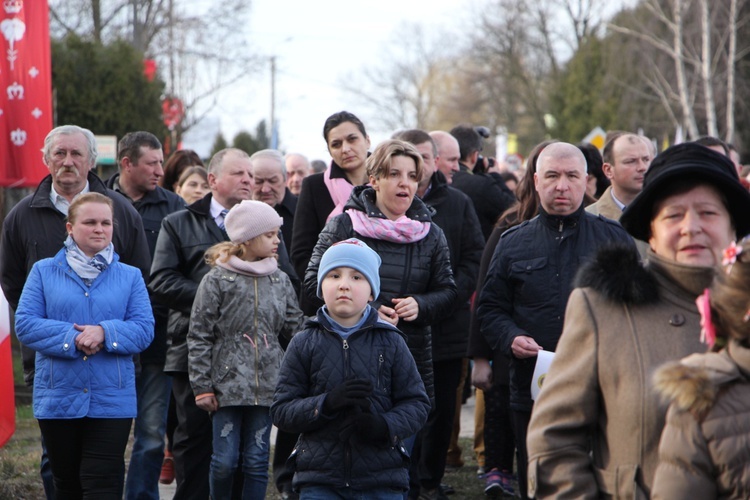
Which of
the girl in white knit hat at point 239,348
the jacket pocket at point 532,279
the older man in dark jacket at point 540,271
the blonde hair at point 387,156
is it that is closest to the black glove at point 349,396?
the older man in dark jacket at point 540,271

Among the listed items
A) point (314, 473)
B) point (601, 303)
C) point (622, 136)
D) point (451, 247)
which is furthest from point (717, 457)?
point (622, 136)

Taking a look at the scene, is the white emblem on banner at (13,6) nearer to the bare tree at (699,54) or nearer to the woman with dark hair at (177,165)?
the woman with dark hair at (177,165)

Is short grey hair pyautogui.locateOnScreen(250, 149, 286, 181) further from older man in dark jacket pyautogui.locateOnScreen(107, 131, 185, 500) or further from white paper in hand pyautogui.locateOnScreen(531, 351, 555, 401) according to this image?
white paper in hand pyautogui.locateOnScreen(531, 351, 555, 401)

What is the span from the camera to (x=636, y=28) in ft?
148

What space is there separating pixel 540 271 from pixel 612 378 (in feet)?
8.51

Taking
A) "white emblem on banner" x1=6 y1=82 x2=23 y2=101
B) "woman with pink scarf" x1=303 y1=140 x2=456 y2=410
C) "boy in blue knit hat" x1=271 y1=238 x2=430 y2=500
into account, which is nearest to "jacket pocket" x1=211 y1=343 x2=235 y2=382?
"woman with pink scarf" x1=303 y1=140 x2=456 y2=410

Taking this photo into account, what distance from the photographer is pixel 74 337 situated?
568cm

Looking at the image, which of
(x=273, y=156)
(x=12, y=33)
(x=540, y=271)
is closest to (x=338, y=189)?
(x=273, y=156)

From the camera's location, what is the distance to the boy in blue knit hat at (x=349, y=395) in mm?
4875

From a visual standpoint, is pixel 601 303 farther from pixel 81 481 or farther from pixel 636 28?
pixel 636 28

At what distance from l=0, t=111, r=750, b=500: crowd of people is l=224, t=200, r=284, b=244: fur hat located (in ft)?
0.04

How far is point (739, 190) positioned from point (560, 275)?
2484 mm

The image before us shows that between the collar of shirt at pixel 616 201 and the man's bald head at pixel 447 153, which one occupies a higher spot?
the man's bald head at pixel 447 153

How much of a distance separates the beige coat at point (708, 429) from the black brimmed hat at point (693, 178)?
0.54 m
